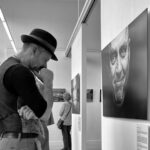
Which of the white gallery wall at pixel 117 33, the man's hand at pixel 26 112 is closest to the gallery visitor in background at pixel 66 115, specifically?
the white gallery wall at pixel 117 33

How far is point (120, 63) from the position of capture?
2781 millimetres

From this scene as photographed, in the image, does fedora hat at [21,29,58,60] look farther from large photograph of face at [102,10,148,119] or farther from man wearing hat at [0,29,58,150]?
large photograph of face at [102,10,148,119]

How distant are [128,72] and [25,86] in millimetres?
964

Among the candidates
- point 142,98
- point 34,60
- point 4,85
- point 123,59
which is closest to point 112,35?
point 123,59

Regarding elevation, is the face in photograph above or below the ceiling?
below

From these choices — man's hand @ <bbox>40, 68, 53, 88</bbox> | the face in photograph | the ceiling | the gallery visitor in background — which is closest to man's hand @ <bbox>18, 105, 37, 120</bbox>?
man's hand @ <bbox>40, 68, 53, 88</bbox>

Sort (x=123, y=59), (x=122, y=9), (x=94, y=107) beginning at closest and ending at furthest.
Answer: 1. (x=123, y=59)
2. (x=122, y=9)
3. (x=94, y=107)

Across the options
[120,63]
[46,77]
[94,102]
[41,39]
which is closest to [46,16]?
[94,102]

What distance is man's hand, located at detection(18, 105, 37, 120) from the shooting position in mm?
1903

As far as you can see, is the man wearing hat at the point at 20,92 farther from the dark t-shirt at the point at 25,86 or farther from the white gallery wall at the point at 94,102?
the white gallery wall at the point at 94,102

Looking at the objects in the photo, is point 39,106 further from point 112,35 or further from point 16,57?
point 112,35

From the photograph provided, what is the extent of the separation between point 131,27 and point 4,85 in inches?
42.1

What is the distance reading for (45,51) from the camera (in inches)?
81.2

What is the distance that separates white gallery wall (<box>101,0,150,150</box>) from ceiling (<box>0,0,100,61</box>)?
101 inches
